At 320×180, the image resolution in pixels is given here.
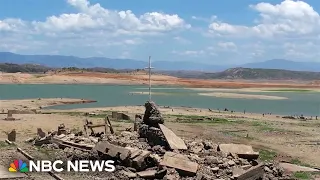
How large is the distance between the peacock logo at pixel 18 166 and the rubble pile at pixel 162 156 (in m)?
1.47

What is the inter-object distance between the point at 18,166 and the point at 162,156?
483 centimetres

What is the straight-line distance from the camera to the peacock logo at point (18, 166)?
49.1 feet

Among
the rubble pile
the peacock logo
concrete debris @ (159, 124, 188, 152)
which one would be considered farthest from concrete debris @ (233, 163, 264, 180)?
the peacock logo

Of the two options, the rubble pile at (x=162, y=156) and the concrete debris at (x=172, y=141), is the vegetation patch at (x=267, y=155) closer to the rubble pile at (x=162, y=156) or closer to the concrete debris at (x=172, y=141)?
the rubble pile at (x=162, y=156)

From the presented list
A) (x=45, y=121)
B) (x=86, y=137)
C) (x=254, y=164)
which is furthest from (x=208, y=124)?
(x=254, y=164)

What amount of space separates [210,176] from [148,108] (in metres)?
4.71

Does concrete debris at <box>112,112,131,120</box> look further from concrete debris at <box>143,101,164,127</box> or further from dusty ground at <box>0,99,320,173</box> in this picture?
concrete debris at <box>143,101,164,127</box>

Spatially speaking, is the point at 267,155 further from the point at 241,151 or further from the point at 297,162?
the point at 241,151

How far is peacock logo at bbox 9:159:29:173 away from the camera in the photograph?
14966 mm

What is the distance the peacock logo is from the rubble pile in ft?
4.84

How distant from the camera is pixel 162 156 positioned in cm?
1534

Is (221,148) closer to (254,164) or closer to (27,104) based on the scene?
(254,164)

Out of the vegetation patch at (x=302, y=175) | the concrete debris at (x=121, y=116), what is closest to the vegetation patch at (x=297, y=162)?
the vegetation patch at (x=302, y=175)

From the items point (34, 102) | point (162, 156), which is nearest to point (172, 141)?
point (162, 156)
